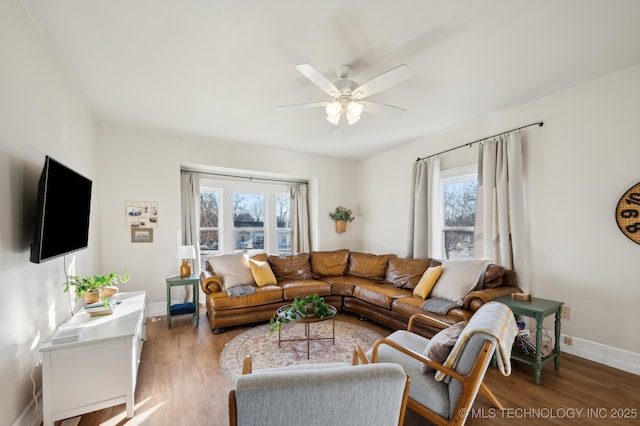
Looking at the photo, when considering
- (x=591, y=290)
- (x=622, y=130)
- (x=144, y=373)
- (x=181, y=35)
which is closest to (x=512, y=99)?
(x=622, y=130)

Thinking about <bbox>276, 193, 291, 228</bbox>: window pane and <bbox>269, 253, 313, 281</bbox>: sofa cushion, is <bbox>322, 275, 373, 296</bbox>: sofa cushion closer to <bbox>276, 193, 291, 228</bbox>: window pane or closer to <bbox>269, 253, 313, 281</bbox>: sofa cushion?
<bbox>269, 253, 313, 281</bbox>: sofa cushion

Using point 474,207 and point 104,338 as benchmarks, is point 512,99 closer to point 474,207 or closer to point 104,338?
point 474,207

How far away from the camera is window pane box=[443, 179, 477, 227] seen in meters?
3.86

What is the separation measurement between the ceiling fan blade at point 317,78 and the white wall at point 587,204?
2.35 meters

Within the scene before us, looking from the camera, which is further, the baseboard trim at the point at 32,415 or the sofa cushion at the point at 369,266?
the sofa cushion at the point at 369,266

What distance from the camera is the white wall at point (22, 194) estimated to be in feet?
5.14

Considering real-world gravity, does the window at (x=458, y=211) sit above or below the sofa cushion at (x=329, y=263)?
above

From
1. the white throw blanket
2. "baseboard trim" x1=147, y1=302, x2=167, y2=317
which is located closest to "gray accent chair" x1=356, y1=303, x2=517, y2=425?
the white throw blanket

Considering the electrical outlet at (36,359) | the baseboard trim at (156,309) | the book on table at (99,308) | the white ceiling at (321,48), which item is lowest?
the baseboard trim at (156,309)

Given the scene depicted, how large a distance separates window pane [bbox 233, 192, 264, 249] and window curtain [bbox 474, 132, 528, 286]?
368 centimetres

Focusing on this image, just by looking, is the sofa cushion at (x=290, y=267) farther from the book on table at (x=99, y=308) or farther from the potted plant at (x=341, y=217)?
the book on table at (x=99, y=308)

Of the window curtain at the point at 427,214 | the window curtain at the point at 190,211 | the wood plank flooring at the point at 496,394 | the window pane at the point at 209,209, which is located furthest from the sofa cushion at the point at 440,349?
the window pane at the point at 209,209

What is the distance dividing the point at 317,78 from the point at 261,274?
2839 millimetres

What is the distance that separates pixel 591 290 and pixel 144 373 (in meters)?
4.28
